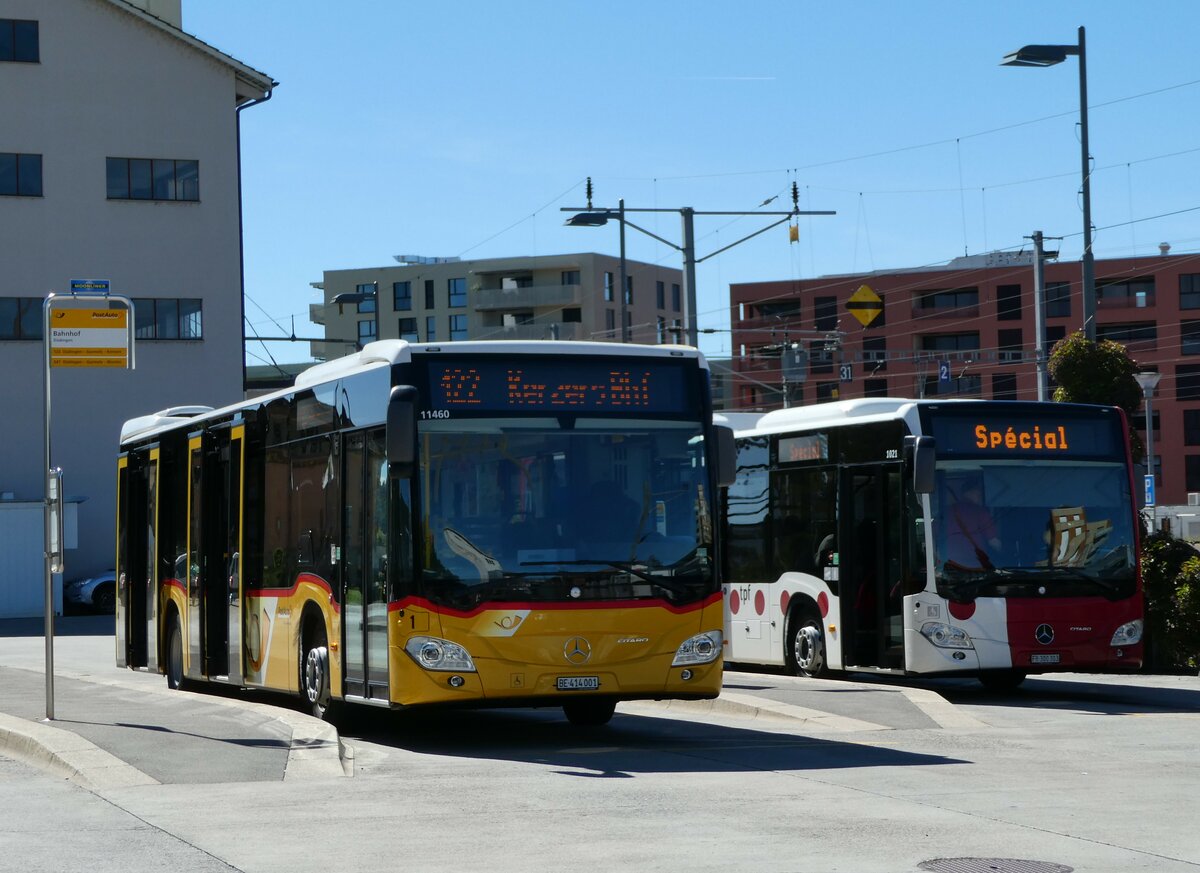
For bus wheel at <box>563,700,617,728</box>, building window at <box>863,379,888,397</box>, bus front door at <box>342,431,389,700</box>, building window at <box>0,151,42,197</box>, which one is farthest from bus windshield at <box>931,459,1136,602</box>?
building window at <box>863,379,888,397</box>

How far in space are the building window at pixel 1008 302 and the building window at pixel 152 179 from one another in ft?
228

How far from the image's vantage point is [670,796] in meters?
11.5

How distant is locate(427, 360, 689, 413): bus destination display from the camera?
1426cm

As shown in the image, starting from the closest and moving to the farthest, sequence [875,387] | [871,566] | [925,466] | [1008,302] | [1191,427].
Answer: [925,466] < [871,566] < [1191,427] < [1008,302] < [875,387]

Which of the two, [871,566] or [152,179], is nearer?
[871,566]

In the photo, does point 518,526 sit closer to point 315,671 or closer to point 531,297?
point 315,671

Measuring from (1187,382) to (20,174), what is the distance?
75.5 m

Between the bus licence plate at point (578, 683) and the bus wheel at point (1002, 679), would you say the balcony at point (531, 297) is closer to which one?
the bus wheel at point (1002, 679)

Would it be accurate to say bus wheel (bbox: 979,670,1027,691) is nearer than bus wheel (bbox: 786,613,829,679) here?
Yes

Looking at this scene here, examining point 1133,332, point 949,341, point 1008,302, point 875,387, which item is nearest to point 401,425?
point 1133,332

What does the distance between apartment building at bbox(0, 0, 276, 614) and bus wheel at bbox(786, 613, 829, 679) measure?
2986 cm

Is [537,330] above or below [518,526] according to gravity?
above

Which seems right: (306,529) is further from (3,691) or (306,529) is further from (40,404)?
(40,404)

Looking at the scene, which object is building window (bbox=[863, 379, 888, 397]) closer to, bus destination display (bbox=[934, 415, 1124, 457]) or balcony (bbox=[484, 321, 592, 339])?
balcony (bbox=[484, 321, 592, 339])
